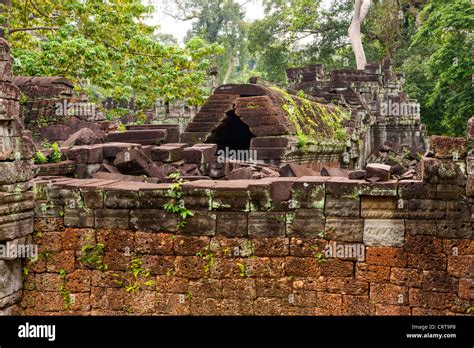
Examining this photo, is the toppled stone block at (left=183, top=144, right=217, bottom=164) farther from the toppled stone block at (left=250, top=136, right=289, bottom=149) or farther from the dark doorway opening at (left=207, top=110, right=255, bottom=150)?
the dark doorway opening at (left=207, top=110, right=255, bottom=150)

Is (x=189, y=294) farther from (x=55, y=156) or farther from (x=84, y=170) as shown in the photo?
Result: (x=55, y=156)

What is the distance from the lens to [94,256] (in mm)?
5926

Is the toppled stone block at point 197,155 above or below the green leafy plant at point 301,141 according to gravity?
below

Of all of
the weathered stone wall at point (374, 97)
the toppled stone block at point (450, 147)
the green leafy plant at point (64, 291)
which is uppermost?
the weathered stone wall at point (374, 97)

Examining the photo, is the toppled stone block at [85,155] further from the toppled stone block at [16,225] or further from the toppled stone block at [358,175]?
the toppled stone block at [358,175]

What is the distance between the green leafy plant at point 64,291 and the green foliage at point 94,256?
271mm

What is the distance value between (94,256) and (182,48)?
11.1m

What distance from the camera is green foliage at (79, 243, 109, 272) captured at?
5.92 metres

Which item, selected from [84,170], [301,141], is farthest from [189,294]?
[301,141]

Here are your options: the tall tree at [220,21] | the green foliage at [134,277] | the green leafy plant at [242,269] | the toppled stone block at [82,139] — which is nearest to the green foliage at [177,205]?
the green foliage at [134,277]

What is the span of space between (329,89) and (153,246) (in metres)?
17.9

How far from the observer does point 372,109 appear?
923 inches

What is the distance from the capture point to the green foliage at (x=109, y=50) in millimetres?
14016

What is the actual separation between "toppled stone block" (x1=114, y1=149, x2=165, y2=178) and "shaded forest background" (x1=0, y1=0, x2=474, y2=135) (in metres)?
6.51
